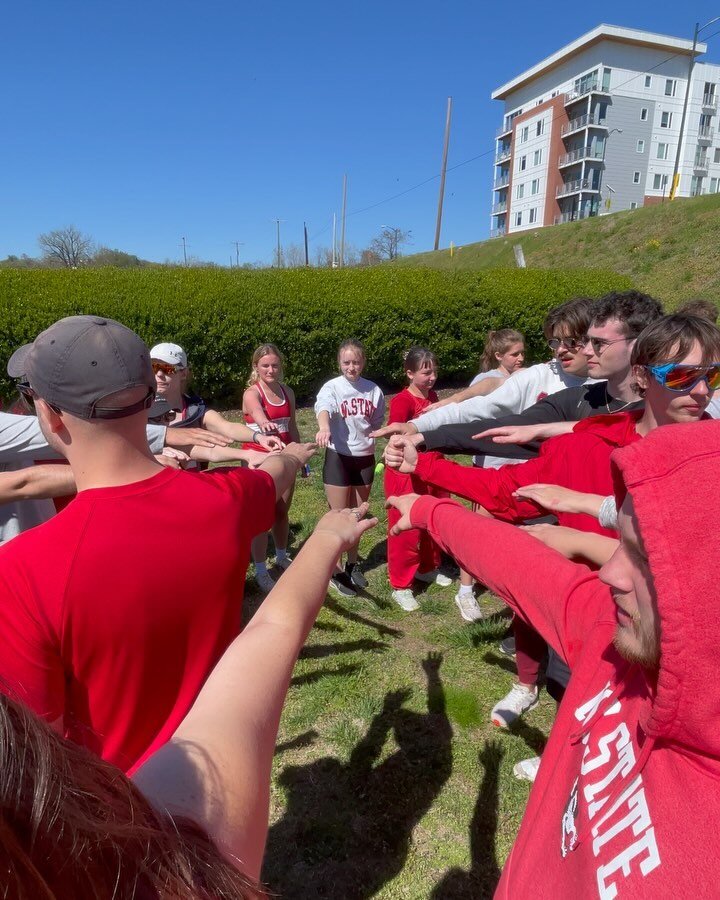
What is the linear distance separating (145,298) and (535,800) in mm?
10597

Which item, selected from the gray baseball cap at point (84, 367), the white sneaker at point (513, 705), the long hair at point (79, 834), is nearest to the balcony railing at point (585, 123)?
the white sneaker at point (513, 705)

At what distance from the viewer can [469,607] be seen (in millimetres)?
4680

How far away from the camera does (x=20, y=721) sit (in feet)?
1.77

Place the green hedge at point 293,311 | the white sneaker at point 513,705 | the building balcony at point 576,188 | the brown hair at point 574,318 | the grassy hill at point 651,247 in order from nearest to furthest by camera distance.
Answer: the white sneaker at point 513,705, the brown hair at point 574,318, the green hedge at point 293,311, the grassy hill at point 651,247, the building balcony at point 576,188

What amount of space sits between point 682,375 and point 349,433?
127 inches

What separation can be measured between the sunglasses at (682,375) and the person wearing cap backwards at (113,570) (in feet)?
6.00

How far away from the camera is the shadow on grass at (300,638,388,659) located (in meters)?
4.17

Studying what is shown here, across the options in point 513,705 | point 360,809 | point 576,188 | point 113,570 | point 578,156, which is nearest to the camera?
point 113,570

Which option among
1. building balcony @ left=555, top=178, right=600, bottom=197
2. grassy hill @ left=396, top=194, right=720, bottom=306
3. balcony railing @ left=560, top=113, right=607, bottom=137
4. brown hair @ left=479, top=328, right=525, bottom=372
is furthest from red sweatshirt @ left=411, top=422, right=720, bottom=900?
balcony railing @ left=560, top=113, right=607, bottom=137

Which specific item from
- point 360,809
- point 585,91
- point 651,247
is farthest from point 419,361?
point 585,91

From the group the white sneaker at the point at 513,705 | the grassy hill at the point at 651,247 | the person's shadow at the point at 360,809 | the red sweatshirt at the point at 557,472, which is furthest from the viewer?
the grassy hill at the point at 651,247

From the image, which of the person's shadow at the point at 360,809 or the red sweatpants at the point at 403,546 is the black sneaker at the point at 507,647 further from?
the red sweatpants at the point at 403,546

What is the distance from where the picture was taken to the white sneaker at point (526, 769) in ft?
10.2

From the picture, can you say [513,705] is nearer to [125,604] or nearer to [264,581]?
[264,581]
